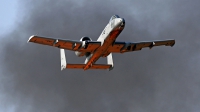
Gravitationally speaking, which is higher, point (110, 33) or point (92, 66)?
point (110, 33)

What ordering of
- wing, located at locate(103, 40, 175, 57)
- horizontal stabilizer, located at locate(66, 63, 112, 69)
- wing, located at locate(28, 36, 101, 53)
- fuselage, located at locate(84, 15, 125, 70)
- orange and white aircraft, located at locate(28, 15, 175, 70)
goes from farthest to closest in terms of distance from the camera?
Result: horizontal stabilizer, located at locate(66, 63, 112, 69)
wing, located at locate(103, 40, 175, 57)
wing, located at locate(28, 36, 101, 53)
orange and white aircraft, located at locate(28, 15, 175, 70)
fuselage, located at locate(84, 15, 125, 70)

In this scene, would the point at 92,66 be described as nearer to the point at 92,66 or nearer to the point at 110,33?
the point at 92,66

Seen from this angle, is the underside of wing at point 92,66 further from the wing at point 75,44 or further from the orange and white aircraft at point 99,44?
the wing at point 75,44

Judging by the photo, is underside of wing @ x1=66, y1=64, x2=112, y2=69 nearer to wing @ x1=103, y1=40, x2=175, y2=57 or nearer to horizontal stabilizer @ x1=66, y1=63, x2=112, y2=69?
horizontal stabilizer @ x1=66, y1=63, x2=112, y2=69

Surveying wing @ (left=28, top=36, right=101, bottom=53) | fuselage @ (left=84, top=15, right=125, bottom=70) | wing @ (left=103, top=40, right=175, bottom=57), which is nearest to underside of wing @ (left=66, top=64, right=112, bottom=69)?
fuselage @ (left=84, top=15, right=125, bottom=70)

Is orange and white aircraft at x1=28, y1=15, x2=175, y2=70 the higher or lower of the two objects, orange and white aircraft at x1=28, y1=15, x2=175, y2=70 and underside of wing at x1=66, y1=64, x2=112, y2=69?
the higher

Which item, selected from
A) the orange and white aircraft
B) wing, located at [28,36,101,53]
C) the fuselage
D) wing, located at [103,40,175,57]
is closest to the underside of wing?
the orange and white aircraft

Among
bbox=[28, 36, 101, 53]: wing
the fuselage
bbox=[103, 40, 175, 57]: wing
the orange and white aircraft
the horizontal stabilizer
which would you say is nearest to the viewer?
the fuselage

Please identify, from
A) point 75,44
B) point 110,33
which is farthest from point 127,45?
point 75,44

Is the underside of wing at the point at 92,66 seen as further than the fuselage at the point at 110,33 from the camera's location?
Yes

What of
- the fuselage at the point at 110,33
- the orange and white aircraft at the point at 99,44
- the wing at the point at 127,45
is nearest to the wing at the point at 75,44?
the orange and white aircraft at the point at 99,44

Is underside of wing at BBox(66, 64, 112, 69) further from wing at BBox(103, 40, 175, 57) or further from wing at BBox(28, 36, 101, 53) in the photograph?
wing at BBox(28, 36, 101, 53)

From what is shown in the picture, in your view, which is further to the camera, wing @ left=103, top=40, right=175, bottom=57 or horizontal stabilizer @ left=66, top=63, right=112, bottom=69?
horizontal stabilizer @ left=66, top=63, right=112, bottom=69

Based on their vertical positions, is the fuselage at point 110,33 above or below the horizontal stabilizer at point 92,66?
above
